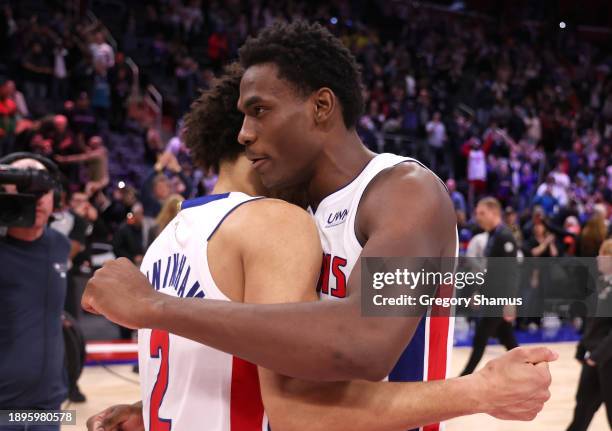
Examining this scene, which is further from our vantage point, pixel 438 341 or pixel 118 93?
pixel 118 93

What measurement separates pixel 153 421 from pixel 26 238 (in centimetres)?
200

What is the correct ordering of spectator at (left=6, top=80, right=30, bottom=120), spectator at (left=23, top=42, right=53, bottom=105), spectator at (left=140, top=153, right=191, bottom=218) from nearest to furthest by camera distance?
1. spectator at (left=140, top=153, right=191, bottom=218)
2. spectator at (left=6, top=80, right=30, bottom=120)
3. spectator at (left=23, top=42, right=53, bottom=105)

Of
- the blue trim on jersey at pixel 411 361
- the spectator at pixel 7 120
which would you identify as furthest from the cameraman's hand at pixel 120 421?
the spectator at pixel 7 120

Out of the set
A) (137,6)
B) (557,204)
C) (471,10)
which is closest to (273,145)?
(557,204)

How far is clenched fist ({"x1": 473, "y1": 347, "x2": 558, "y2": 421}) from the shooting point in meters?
1.70

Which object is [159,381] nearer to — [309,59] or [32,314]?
[309,59]

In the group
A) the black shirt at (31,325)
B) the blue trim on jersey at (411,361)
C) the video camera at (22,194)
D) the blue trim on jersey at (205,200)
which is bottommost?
the black shirt at (31,325)

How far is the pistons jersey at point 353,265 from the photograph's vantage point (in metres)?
1.96

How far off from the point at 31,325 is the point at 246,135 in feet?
6.83

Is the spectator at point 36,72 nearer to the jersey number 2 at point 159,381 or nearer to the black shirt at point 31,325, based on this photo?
the black shirt at point 31,325

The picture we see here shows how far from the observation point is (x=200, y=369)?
188cm

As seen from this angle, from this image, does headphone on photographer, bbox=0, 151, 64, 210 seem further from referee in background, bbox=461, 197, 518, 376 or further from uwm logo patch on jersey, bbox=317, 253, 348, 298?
referee in background, bbox=461, 197, 518, 376

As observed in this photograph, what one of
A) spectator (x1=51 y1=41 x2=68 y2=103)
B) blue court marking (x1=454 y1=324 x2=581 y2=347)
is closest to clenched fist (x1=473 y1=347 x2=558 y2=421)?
blue court marking (x1=454 y1=324 x2=581 y2=347)

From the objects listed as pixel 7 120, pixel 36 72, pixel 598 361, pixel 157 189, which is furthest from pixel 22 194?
pixel 36 72
